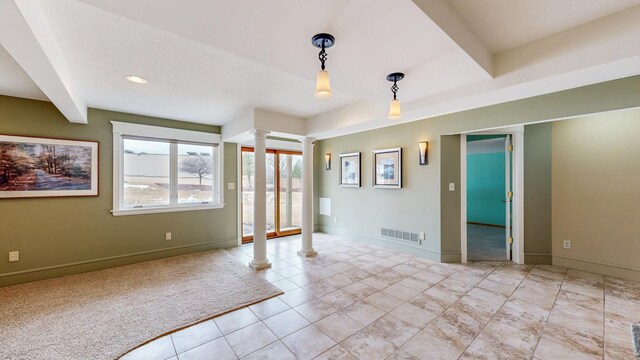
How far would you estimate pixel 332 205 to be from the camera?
592cm

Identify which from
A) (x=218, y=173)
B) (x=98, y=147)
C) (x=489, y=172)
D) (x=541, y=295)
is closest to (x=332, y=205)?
(x=218, y=173)

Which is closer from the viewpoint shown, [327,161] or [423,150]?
[423,150]

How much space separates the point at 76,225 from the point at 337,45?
4.34 meters

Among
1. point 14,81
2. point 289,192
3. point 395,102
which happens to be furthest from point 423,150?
point 14,81

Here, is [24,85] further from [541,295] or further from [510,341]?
[541,295]

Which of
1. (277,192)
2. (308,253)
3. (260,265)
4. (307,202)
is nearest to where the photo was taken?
(260,265)

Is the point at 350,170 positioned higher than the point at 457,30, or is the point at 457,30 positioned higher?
the point at 457,30

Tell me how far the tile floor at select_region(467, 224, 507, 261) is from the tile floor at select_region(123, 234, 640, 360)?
705 millimetres

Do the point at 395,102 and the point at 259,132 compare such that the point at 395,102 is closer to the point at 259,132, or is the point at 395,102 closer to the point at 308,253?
the point at 259,132

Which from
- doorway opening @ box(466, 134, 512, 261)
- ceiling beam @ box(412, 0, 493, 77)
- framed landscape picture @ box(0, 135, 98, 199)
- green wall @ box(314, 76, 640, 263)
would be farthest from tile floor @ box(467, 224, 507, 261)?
framed landscape picture @ box(0, 135, 98, 199)

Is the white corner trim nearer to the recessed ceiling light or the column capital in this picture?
the column capital

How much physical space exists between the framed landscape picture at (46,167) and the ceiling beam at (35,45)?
4.12 ft

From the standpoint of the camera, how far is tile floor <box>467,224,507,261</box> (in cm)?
430

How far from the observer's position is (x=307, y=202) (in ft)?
14.6
